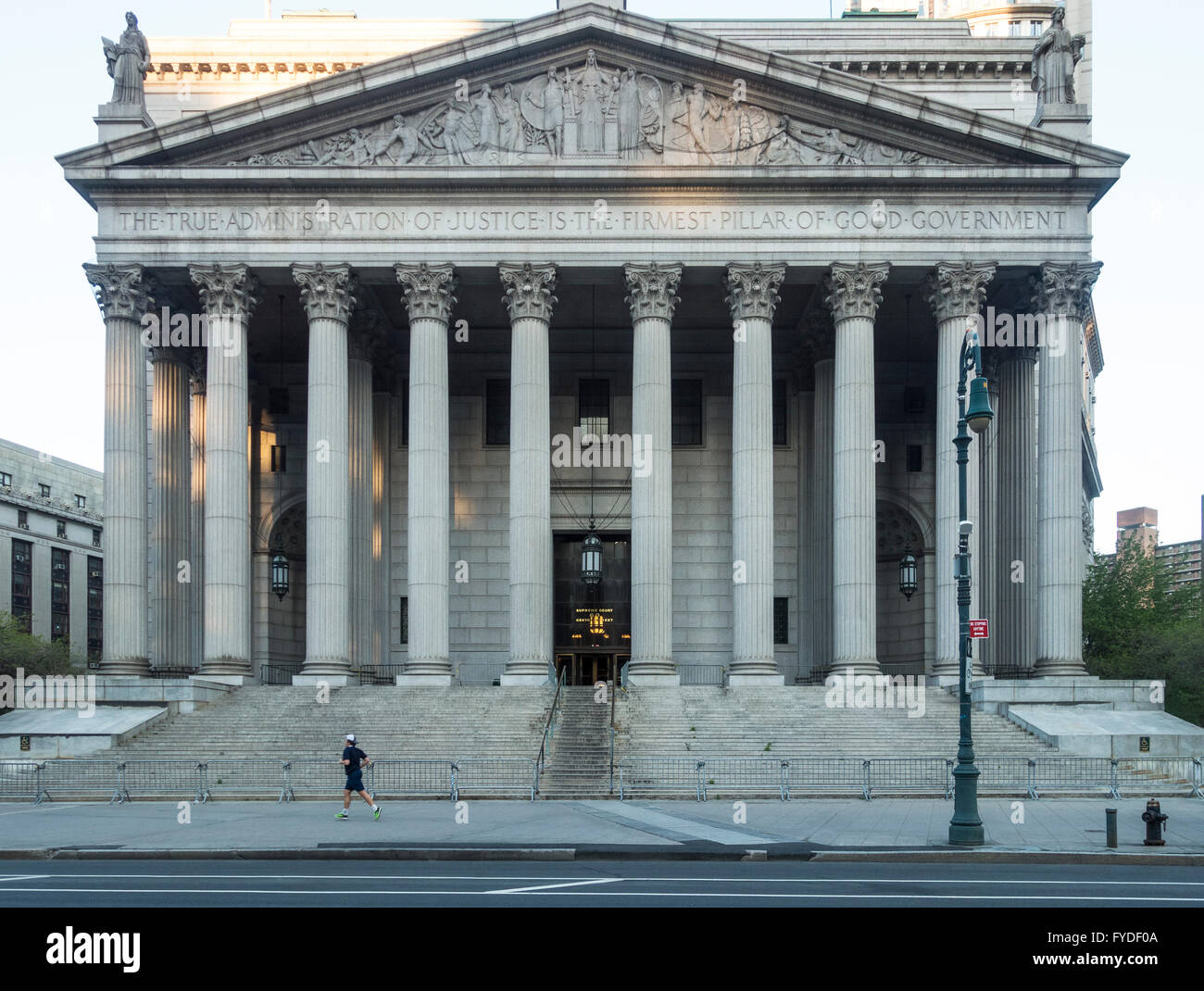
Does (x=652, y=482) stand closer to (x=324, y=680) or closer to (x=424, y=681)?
(x=424, y=681)

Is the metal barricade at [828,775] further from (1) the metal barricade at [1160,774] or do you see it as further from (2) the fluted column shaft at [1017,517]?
(2) the fluted column shaft at [1017,517]

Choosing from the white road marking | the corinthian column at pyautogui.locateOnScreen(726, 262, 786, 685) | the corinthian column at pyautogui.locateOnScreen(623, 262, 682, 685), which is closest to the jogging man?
the white road marking

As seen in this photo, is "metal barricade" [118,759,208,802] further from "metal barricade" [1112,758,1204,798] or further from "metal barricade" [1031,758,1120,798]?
"metal barricade" [1112,758,1204,798]

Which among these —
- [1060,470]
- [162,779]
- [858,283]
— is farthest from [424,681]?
[1060,470]

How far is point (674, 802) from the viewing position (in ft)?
107

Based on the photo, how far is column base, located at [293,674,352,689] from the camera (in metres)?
44.0

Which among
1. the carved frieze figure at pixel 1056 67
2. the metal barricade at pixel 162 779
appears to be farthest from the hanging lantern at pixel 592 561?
the carved frieze figure at pixel 1056 67

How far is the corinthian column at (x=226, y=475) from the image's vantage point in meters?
45.1

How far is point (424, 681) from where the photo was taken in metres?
44.5

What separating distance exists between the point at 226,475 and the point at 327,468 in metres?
3.26

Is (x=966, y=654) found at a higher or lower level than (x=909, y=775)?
higher

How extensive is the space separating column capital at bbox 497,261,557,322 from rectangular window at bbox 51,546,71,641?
74228 millimetres

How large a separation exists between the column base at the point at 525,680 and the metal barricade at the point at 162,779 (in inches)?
446
